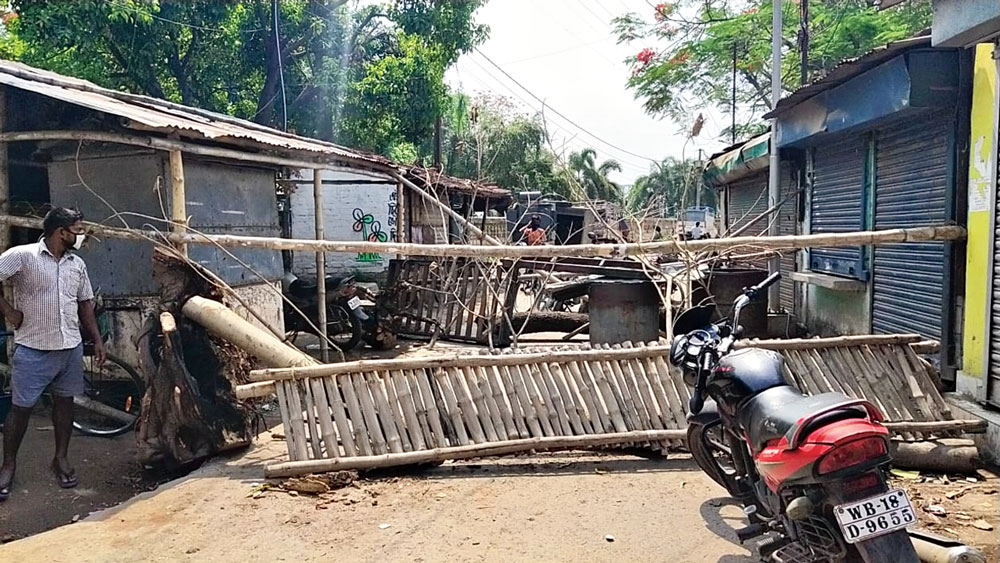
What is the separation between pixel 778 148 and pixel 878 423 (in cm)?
811

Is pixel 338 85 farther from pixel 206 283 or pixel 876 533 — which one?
pixel 876 533

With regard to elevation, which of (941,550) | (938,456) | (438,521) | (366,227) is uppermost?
(366,227)

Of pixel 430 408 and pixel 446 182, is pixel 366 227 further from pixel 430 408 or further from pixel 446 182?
pixel 430 408

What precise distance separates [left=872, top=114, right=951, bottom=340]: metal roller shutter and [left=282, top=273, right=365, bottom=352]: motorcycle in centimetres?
617

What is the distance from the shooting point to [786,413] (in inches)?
106

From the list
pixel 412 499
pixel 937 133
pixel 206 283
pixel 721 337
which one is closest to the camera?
pixel 721 337

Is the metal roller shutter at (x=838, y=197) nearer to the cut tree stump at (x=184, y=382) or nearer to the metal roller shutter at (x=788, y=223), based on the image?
the metal roller shutter at (x=788, y=223)

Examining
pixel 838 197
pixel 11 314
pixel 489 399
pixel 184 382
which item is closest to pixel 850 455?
pixel 489 399

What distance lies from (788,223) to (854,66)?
4.76m

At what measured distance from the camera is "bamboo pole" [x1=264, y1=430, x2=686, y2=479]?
4.43 metres

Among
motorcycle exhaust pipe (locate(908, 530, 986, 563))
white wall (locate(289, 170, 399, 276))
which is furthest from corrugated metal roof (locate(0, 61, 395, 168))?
white wall (locate(289, 170, 399, 276))

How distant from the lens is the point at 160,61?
15516 millimetres

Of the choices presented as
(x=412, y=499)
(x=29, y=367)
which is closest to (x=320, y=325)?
(x=29, y=367)

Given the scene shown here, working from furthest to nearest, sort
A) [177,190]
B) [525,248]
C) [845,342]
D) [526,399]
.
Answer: [177,190] < [525,248] < [845,342] < [526,399]
